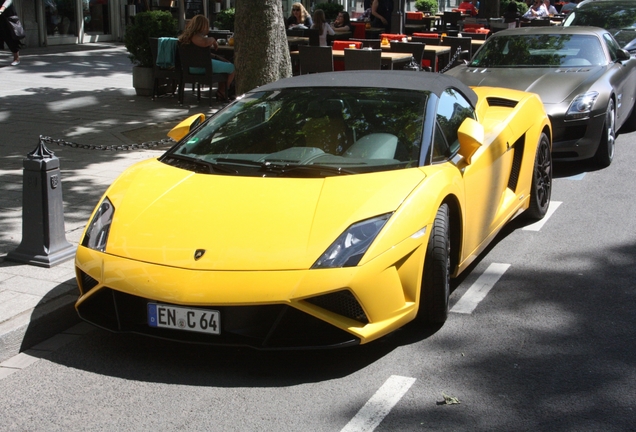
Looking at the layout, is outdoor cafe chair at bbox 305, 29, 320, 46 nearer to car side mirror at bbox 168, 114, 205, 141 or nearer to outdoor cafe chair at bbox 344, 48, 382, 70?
outdoor cafe chair at bbox 344, 48, 382, 70

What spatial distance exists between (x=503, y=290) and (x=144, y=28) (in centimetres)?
983

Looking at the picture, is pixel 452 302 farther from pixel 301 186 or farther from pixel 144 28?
pixel 144 28

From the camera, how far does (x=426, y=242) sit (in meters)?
4.45

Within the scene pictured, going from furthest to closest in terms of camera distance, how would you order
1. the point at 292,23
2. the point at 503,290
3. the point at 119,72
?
the point at 292,23 → the point at 119,72 → the point at 503,290

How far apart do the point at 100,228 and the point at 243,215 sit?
2.71ft

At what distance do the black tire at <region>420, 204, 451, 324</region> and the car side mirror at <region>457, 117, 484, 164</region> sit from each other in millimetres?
555

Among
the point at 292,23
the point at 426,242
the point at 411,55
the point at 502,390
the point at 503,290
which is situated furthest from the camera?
the point at 292,23

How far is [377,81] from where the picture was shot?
5.61 m

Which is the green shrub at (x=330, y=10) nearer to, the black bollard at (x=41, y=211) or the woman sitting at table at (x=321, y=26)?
the woman sitting at table at (x=321, y=26)

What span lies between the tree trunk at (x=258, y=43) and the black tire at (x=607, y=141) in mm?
3709

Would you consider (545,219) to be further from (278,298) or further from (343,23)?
(343,23)

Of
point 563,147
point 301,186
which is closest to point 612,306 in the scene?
point 301,186

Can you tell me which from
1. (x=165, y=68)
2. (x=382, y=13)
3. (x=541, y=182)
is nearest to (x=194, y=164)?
(x=541, y=182)

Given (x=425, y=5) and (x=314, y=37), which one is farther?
(x=425, y=5)
